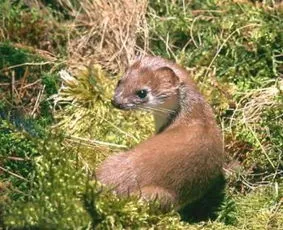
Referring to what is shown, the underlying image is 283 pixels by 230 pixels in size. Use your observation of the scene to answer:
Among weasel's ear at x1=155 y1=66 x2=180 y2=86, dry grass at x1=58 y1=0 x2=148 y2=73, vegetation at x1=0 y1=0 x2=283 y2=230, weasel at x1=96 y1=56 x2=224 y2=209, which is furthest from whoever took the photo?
dry grass at x1=58 y1=0 x2=148 y2=73

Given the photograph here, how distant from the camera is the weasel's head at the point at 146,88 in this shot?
6.06 m

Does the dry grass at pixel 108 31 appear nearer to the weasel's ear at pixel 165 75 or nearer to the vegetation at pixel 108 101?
the vegetation at pixel 108 101

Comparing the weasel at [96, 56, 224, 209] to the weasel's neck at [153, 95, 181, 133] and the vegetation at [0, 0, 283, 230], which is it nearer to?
the weasel's neck at [153, 95, 181, 133]

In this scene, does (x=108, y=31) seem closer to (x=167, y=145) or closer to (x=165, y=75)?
(x=165, y=75)

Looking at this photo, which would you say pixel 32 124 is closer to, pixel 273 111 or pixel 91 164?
pixel 91 164

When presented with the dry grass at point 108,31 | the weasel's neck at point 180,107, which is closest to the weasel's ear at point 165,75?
the weasel's neck at point 180,107

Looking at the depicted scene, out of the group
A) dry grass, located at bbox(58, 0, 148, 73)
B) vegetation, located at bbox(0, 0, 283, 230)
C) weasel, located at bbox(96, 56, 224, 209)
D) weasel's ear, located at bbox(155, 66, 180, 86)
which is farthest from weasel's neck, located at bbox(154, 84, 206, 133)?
dry grass, located at bbox(58, 0, 148, 73)

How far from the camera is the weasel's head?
6062 mm

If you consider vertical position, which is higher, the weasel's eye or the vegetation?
the weasel's eye

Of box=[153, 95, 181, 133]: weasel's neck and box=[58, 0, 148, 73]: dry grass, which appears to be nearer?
box=[153, 95, 181, 133]: weasel's neck

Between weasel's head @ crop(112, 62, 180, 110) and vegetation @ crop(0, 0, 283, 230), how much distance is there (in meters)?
0.45

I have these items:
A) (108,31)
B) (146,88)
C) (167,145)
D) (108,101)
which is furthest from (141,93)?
(108,31)

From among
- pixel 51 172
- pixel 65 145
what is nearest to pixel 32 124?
pixel 65 145

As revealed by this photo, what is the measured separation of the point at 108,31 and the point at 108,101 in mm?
1098
